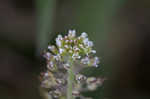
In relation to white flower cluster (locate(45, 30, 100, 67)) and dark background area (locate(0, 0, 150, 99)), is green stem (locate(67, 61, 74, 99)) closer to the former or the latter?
white flower cluster (locate(45, 30, 100, 67))

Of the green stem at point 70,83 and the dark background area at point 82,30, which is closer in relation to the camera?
the green stem at point 70,83

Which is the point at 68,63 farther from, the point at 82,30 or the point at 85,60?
the point at 82,30

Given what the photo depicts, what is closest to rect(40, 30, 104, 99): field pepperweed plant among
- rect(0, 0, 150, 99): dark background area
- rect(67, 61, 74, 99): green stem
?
rect(67, 61, 74, 99): green stem

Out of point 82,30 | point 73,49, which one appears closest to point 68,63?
point 73,49

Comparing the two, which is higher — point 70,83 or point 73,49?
point 73,49

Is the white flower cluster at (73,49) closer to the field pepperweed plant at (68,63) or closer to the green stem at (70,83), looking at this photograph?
the field pepperweed plant at (68,63)

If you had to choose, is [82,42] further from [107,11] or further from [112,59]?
[112,59]

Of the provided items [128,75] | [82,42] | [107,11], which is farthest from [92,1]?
[82,42]

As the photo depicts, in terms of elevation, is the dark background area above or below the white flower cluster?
above

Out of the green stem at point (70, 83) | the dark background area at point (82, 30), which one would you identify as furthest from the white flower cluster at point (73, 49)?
the dark background area at point (82, 30)
